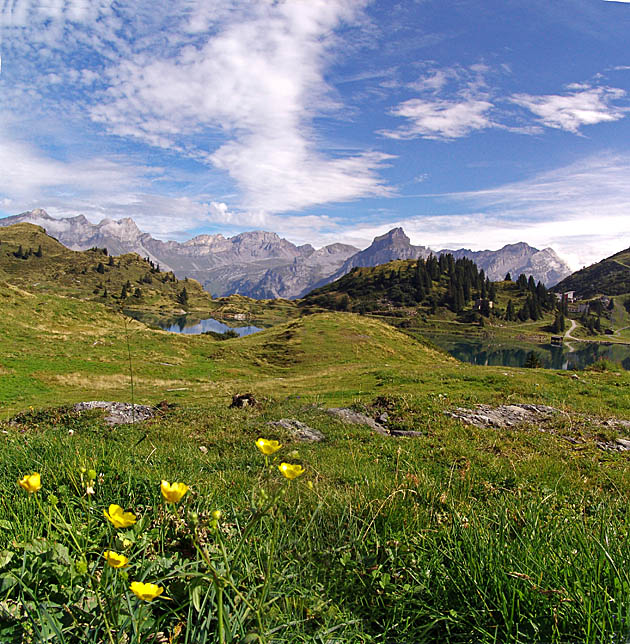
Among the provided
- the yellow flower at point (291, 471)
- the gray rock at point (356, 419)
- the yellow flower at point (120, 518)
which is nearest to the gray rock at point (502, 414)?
the gray rock at point (356, 419)

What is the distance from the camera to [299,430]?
12391 millimetres

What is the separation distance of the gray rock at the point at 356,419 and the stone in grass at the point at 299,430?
1.61 m

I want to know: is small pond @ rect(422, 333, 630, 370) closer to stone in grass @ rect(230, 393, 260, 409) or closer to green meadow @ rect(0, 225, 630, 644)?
stone in grass @ rect(230, 393, 260, 409)

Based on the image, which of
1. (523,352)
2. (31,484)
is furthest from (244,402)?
(523,352)

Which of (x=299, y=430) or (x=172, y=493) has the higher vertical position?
(x=172, y=493)

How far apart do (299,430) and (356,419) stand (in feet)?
Answer: 8.16

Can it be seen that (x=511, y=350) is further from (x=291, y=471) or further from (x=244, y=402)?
(x=291, y=471)

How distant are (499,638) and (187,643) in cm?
171

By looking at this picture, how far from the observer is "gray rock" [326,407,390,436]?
41.9 ft

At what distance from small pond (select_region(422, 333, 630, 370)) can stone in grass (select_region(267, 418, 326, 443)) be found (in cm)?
10826

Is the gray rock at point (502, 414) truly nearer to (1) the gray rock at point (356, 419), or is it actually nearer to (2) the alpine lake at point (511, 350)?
(1) the gray rock at point (356, 419)

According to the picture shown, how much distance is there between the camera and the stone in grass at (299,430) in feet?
38.4

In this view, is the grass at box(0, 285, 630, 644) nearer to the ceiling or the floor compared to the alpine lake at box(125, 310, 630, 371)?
nearer to the ceiling

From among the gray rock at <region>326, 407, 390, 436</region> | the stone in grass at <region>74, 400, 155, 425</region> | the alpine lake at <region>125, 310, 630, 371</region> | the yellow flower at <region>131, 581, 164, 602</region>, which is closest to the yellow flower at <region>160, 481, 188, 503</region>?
the yellow flower at <region>131, 581, 164, 602</region>
